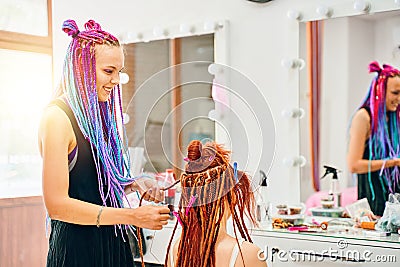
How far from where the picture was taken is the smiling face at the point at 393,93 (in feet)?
8.16

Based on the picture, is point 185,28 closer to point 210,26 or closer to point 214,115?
point 210,26

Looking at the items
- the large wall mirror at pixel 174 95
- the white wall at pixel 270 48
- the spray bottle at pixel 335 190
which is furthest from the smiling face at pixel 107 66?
the spray bottle at pixel 335 190

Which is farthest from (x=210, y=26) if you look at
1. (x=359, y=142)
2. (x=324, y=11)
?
(x=359, y=142)

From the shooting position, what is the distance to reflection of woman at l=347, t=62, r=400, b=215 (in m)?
2.49

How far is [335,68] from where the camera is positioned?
2.64 m

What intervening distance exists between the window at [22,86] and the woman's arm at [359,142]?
1869mm

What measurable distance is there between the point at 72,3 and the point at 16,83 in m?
0.55

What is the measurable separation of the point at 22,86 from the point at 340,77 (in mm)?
1841

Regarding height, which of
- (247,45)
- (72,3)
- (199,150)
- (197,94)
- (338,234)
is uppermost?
(72,3)

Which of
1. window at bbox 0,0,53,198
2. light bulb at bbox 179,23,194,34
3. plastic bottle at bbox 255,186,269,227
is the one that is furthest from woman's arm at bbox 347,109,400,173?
window at bbox 0,0,53,198

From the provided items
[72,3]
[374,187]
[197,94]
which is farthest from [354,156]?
[72,3]

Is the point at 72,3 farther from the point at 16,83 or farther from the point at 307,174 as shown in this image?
the point at 307,174

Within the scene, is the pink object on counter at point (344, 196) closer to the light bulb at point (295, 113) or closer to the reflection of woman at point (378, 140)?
the reflection of woman at point (378, 140)

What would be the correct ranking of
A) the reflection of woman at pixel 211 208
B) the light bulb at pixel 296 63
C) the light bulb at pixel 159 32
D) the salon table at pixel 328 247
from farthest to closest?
the light bulb at pixel 159 32 → the light bulb at pixel 296 63 → the salon table at pixel 328 247 → the reflection of woman at pixel 211 208
